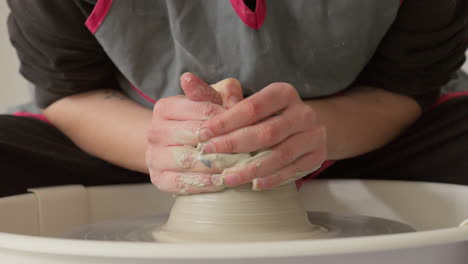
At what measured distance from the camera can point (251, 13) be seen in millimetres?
903

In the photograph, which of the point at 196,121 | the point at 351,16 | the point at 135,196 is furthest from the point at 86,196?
the point at 351,16

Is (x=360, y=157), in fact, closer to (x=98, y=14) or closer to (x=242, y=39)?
(x=242, y=39)

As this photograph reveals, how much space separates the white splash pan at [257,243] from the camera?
1.69 ft

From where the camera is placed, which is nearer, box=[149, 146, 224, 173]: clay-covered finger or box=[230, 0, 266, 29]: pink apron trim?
box=[149, 146, 224, 173]: clay-covered finger

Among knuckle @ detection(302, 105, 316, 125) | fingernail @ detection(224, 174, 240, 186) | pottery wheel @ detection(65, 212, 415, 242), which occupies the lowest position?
pottery wheel @ detection(65, 212, 415, 242)

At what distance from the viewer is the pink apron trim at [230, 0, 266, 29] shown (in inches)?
35.5

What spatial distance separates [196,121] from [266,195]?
0.13m

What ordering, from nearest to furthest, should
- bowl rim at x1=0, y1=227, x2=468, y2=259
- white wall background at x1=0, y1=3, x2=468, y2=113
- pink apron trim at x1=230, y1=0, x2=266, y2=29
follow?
bowl rim at x1=0, y1=227, x2=468, y2=259, pink apron trim at x1=230, y1=0, x2=266, y2=29, white wall background at x1=0, y1=3, x2=468, y2=113

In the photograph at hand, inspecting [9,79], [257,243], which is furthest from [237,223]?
[9,79]

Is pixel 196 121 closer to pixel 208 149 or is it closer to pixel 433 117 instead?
pixel 208 149

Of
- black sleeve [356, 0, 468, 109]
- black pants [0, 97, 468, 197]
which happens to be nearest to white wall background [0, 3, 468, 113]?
black pants [0, 97, 468, 197]

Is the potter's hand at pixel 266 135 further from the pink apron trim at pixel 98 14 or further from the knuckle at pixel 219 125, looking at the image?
the pink apron trim at pixel 98 14

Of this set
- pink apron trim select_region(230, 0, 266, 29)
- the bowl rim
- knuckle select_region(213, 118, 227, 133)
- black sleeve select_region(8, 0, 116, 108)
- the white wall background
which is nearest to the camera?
the bowl rim

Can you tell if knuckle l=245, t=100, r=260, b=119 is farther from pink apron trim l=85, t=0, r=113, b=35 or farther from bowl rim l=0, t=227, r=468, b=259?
pink apron trim l=85, t=0, r=113, b=35
